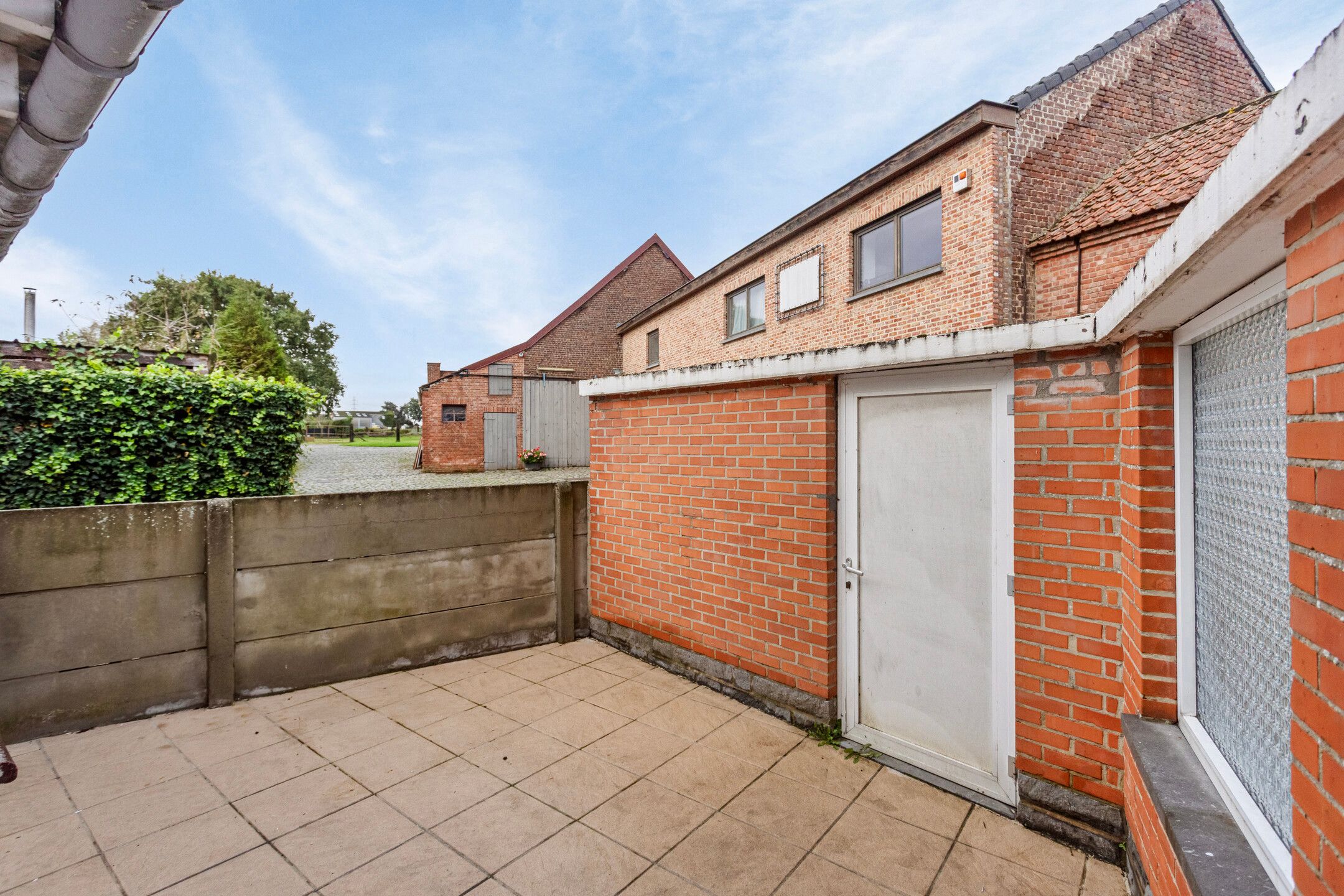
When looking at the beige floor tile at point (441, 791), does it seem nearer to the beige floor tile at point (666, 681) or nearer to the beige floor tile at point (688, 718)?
the beige floor tile at point (688, 718)

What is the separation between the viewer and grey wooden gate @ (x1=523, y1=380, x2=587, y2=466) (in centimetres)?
1656

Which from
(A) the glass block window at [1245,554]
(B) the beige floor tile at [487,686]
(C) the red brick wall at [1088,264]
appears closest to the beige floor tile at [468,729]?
(B) the beige floor tile at [487,686]

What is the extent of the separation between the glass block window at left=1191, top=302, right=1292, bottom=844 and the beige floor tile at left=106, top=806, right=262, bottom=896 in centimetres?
355

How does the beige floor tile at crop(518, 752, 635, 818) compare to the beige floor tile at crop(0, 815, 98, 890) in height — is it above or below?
below

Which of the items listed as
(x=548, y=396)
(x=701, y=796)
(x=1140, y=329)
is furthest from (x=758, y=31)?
(x=548, y=396)

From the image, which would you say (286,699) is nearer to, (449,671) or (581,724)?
(449,671)

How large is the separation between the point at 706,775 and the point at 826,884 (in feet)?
2.72

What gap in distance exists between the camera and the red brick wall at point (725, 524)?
3252mm

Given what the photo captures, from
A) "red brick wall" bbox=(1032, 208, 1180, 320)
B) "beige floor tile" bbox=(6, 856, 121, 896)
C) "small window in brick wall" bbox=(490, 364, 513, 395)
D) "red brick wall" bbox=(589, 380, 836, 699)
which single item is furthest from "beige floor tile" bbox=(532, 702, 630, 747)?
"small window in brick wall" bbox=(490, 364, 513, 395)

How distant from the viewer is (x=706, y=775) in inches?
111

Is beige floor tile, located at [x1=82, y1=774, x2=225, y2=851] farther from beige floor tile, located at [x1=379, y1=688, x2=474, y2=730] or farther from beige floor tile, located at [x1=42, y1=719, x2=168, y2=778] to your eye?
beige floor tile, located at [x1=379, y1=688, x2=474, y2=730]

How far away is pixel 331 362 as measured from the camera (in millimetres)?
44469

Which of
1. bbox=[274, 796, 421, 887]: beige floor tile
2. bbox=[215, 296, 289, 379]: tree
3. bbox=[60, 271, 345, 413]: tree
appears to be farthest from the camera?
bbox=[215, 296, 289, 379]: tree

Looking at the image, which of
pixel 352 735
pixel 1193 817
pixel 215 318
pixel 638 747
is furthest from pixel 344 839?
pixel 215 318
